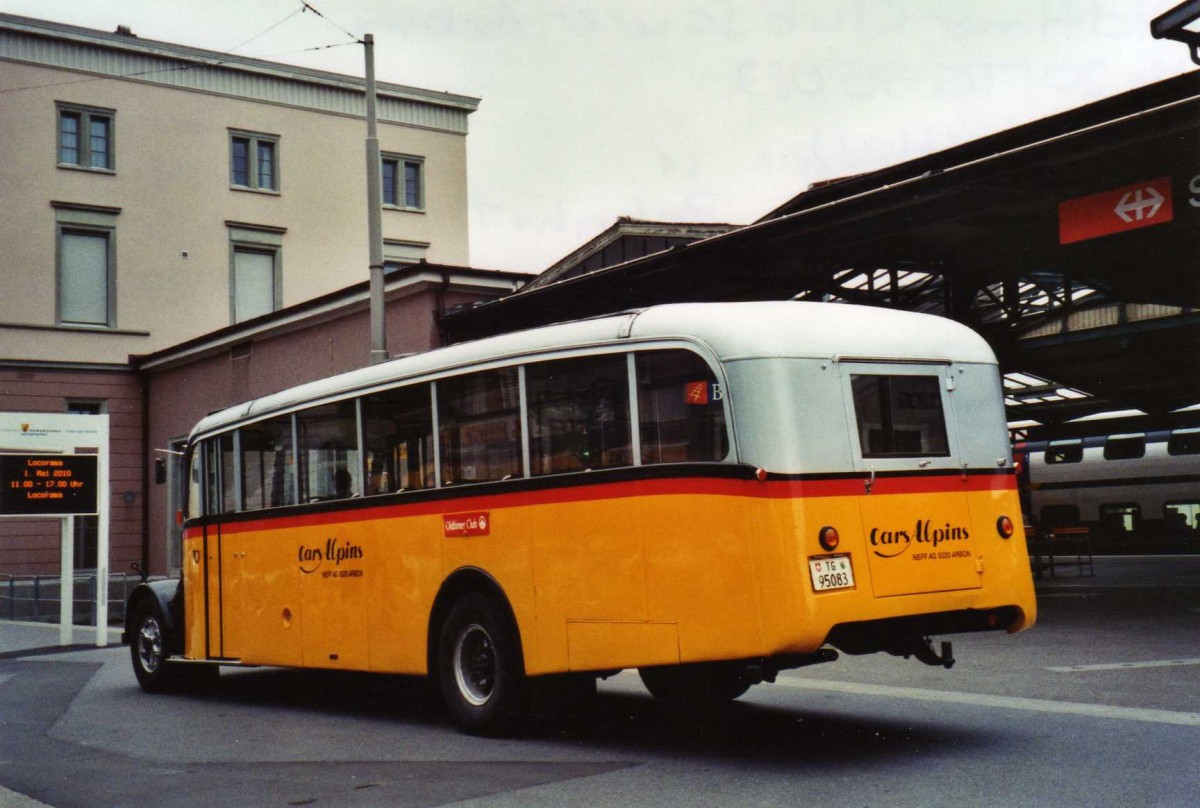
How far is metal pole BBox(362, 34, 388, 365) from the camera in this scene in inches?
739

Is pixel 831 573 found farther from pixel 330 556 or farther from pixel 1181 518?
pixel 1181 518

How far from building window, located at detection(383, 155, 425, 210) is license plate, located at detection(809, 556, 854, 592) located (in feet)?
112

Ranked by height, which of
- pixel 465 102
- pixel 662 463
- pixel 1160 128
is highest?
pixel 465 102

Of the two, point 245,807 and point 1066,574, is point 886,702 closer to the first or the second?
point 245,807

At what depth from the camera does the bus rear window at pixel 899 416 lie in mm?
8422

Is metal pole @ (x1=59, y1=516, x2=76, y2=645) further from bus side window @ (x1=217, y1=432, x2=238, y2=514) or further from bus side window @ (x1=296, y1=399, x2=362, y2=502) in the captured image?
bus side window @ (x1=296, y1=399, x2=362, y2=502)

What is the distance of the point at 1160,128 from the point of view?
507 inches

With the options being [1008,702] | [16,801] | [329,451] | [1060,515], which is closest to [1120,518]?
[1060,515]

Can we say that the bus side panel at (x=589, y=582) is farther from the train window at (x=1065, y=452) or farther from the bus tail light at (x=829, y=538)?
the train window at (x=1065, y=452)

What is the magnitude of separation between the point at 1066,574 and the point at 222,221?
2343 cm

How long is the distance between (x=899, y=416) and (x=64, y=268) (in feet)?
101

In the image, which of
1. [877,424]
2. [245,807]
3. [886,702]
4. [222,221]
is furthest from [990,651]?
[222,221]

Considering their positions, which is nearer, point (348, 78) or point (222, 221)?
point (222, 221)

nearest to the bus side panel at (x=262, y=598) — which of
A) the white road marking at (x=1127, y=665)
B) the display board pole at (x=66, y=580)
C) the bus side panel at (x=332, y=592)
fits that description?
the bus side panel at (x=332, y=592)
